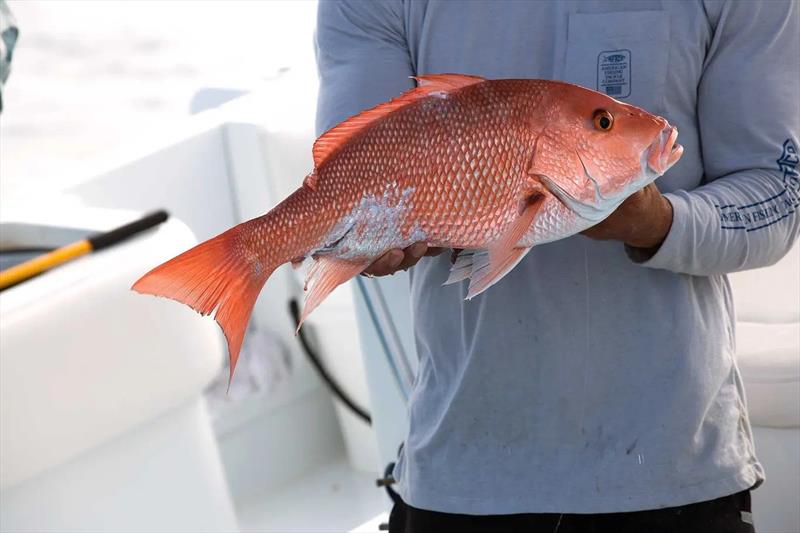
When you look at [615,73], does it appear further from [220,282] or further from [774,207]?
[220,282]

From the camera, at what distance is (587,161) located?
941 millimetres

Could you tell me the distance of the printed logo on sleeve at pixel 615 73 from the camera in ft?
4.00

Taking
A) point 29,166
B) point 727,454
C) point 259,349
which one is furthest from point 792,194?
point 29,166

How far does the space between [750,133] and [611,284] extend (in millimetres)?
238

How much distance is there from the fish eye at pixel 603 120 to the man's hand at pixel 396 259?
20cm

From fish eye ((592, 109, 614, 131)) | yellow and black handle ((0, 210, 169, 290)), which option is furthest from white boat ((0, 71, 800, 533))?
fish eye ((592, 109, 614, 131))

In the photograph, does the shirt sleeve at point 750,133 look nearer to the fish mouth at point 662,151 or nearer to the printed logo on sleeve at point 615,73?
the printed logo on sleeve at point 615,73

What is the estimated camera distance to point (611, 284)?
1250 mm

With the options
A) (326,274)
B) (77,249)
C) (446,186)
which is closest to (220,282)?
(326,274)

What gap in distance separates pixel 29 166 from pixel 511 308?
12.0 ft

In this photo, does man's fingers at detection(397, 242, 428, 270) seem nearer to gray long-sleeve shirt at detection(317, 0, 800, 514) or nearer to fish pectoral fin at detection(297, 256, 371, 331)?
fish pectoral fin at detection(297, 256, 371, 331)

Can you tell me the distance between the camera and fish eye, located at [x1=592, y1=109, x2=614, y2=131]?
946 millimetres

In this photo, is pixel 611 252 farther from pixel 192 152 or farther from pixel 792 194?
pixel 192 152

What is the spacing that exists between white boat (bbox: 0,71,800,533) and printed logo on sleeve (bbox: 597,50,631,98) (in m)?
0.68
